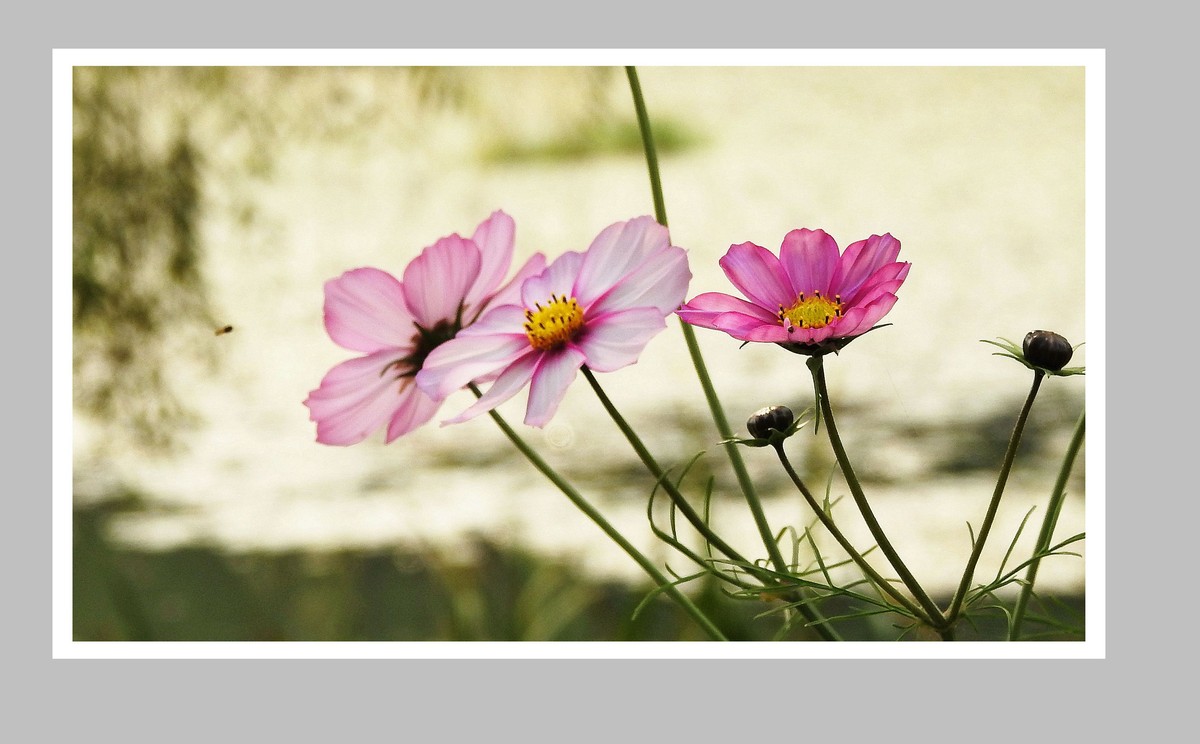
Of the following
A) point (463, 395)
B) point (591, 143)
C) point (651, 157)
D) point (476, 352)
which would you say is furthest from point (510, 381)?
point (591, 143)

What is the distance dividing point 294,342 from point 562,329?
3.70ft

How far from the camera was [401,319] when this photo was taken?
1.55 feet

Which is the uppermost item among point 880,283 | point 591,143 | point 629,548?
point 591,143

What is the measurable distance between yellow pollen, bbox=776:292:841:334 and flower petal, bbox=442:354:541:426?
101 mm

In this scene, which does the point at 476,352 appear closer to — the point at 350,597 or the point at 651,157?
the point at 651,157

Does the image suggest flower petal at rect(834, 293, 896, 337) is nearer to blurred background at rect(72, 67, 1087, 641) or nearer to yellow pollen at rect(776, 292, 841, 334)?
yellow pollen at rect(776, 292, 841, 334)

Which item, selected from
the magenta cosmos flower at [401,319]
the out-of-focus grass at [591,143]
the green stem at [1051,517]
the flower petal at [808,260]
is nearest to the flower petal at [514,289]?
the magenta cosmos flower at [401,319]

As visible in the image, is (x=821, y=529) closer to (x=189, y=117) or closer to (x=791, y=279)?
(x=791, y=279)

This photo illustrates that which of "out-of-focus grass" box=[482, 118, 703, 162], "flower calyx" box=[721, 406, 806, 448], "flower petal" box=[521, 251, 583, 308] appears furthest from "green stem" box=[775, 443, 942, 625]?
"out-of-focus grass" box=[482, 118, 703, 162]

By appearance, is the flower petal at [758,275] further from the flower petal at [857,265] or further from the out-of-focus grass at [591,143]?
the out-of-focus grass at [591,143]

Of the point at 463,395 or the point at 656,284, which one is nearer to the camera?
the point at 656,284

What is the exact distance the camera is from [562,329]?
17.6 inches

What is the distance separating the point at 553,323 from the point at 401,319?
0.23 ft

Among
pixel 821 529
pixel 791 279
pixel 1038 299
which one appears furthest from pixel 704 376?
pixel 1038 299
